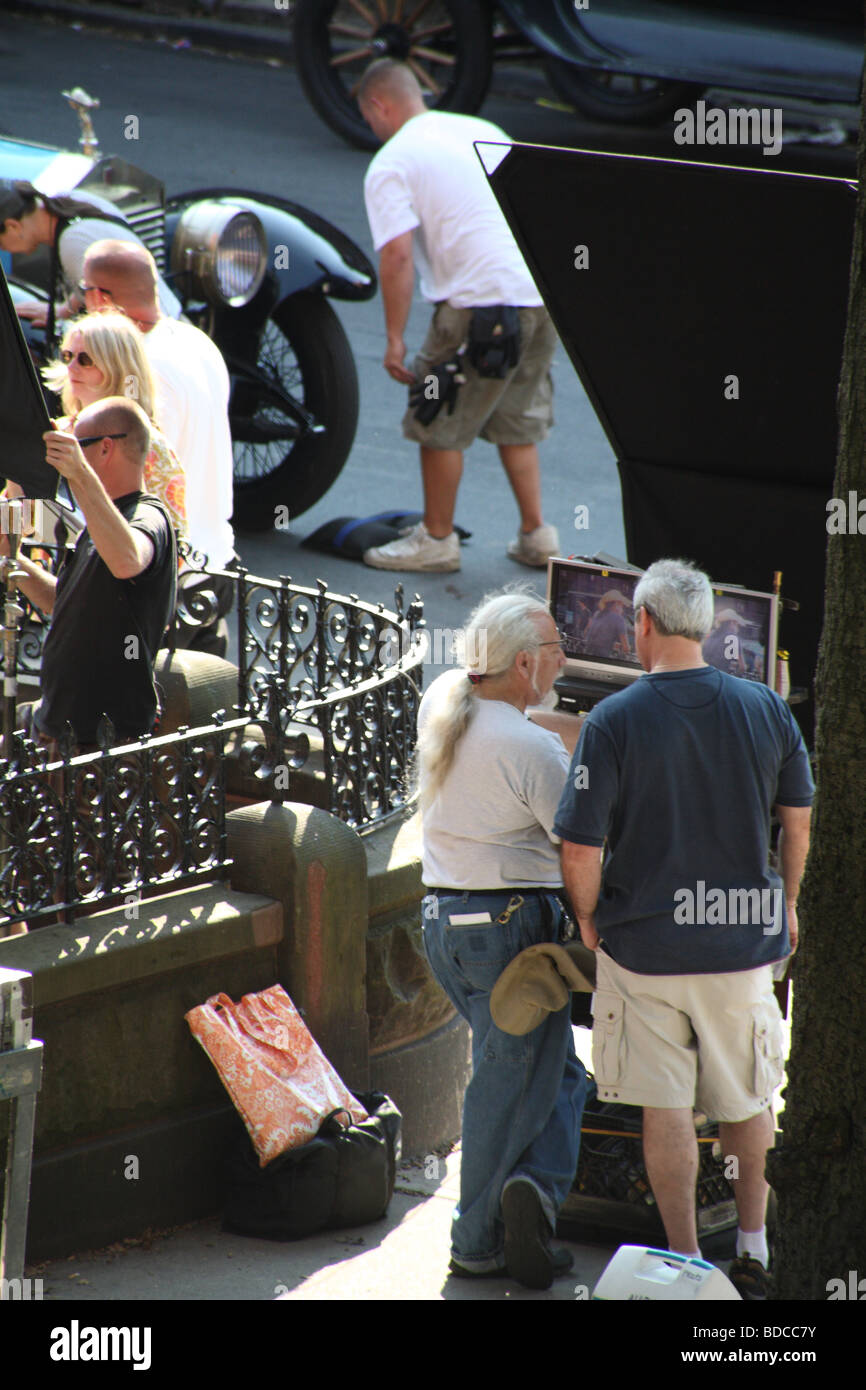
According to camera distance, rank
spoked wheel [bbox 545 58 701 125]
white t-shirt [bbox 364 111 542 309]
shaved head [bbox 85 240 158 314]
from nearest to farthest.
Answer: shaved head [bbox 85 240 158 314] < white t-shirt [bbox 364 111 542 309] < spoked wheel [bbox 545 58 701 125]

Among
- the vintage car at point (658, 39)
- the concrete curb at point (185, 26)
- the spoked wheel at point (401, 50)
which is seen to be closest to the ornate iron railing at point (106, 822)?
the vintage car at point (658, 39)

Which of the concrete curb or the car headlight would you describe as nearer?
the car headlight

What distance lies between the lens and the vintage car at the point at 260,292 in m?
8.52

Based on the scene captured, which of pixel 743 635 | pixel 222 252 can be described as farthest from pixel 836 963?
pixel 222 252

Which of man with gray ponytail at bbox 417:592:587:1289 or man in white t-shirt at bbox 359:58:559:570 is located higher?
man in white t-shirt at bbox 359:58:559:570

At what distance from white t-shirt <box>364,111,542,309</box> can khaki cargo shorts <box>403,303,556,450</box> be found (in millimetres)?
121

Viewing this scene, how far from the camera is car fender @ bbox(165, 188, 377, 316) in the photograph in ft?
Result: 28.7

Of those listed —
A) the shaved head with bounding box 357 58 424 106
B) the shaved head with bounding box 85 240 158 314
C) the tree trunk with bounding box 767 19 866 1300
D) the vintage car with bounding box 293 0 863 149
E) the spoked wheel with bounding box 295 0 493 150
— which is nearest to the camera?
the tree trunk with bounding box 767 19 866 1300

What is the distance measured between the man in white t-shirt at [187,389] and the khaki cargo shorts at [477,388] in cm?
235

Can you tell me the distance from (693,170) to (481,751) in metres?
1.56

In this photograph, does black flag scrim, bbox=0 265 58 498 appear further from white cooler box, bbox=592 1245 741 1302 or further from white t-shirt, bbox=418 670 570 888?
white cooler box, bbox=592 1245 741 1302

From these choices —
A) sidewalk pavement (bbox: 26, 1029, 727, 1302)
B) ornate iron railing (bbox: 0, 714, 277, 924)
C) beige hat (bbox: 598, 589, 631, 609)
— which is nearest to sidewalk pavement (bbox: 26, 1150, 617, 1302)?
sidewalk pavement (bbox: 26, 1029, 727, 1302)

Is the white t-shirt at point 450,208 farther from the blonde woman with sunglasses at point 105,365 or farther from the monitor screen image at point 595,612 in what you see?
the monitor screen image at point 595,612

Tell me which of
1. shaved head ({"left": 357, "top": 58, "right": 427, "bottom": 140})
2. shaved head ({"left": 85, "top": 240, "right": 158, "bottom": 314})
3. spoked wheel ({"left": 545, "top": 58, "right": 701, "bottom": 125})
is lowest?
shaved head ({"left": 85, "top": 240, "right": 158, "bottom": 314})
